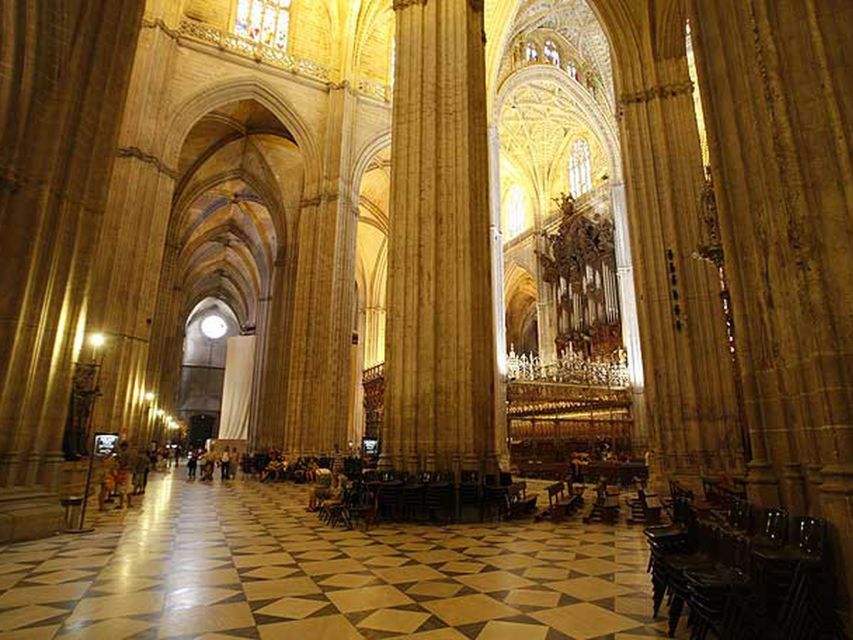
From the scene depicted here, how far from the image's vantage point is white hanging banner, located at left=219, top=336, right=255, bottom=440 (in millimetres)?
26859

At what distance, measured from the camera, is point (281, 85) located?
64.1ft

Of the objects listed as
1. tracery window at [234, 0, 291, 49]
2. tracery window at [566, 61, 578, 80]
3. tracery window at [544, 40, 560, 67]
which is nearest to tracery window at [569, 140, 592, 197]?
tracery window at [566, 61, 578, 80]

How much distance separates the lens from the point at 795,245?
3611 mm

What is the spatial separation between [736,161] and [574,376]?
1920cm

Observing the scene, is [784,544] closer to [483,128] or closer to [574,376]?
[483,128]

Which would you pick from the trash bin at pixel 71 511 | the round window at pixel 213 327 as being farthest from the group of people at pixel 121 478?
the round window at pixel 213 327

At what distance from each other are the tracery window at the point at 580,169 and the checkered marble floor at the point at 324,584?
83.6 feet

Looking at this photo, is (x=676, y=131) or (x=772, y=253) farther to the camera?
(x=676, y=131)

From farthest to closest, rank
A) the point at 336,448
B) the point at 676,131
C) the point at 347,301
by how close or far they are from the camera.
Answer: the point at 347,301, the point at 336,448, the point at 676,131

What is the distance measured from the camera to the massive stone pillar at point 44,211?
6.27m

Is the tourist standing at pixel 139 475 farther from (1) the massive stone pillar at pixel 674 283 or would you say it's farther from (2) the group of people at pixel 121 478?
(1) the massive stone pillar at pixel 674 283

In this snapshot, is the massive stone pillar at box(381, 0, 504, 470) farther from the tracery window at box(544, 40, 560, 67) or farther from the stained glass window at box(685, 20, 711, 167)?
the tracery window at box(544, 40, 560, 67)

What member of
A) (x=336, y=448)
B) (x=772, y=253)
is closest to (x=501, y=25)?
(x=336, y=448)

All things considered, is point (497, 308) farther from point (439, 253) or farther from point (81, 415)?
point (81, 415)
